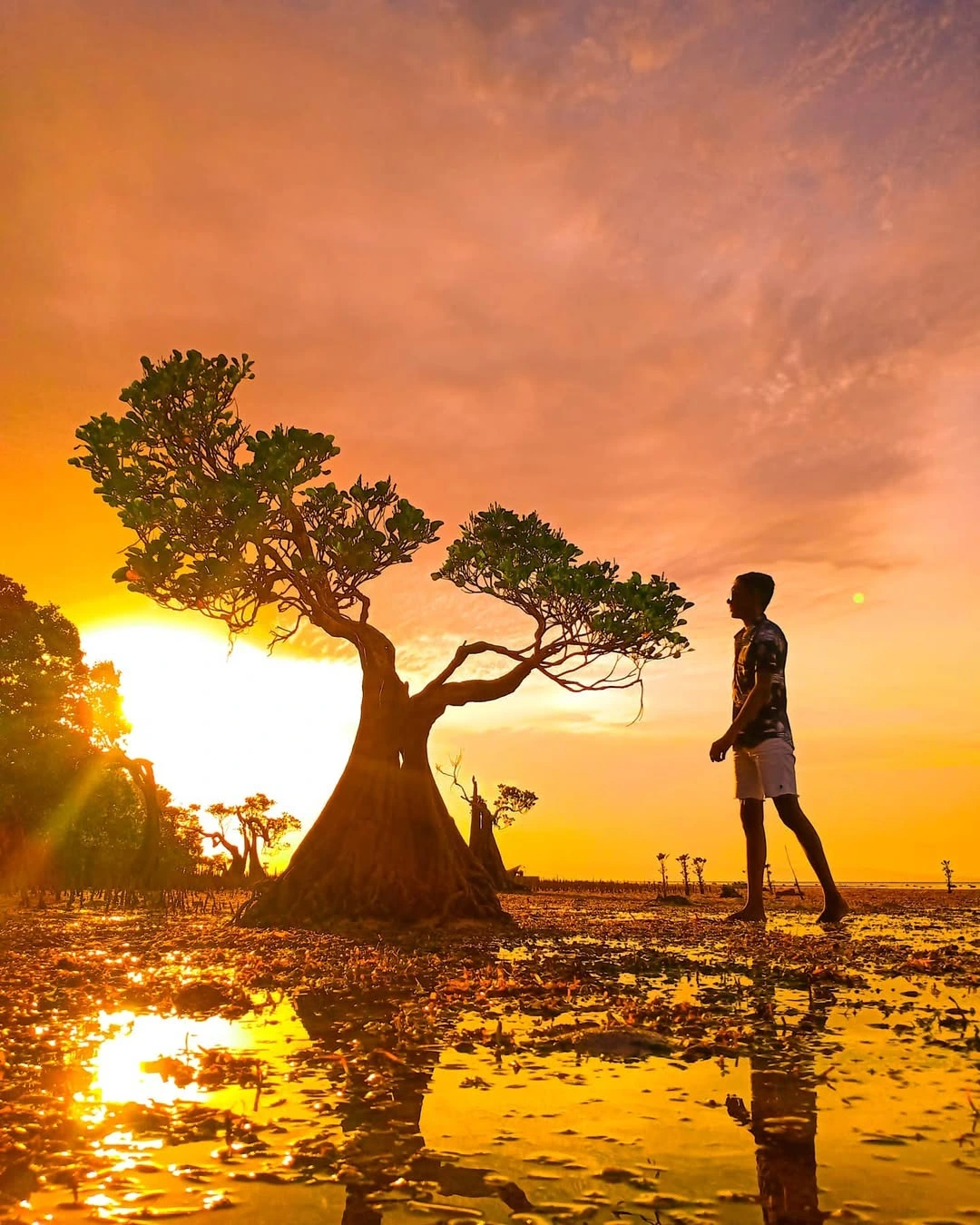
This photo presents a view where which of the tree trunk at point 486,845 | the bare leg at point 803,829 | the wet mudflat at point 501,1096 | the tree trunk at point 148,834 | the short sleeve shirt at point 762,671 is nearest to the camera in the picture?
the wet mudflat at point 501,1096

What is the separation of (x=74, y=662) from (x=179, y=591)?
81.4 feet

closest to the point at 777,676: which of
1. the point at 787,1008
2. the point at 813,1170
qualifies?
the point at 787,1008

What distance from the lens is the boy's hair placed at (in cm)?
1159

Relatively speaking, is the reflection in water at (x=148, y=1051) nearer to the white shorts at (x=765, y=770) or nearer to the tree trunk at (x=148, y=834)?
→ the white shorts at (x=765, y=770)

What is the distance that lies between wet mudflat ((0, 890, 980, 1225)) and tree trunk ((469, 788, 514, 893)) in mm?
31146

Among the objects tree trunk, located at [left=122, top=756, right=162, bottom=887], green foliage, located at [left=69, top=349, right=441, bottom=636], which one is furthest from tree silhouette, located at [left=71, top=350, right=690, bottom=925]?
tree trunk, located at [left=122, top=756, right=162, bottom=887]

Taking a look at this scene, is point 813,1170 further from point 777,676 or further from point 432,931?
point 432,931

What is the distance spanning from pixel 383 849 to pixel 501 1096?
42.1ft

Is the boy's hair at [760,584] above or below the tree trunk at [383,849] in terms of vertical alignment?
above

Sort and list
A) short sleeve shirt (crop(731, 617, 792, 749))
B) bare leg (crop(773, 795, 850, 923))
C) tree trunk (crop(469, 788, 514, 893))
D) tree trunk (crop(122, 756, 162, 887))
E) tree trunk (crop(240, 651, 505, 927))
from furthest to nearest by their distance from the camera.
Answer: tree trunk (crop(469, 788, 514, 893)) → tree trunk (crop(122, 756, 162, 887)) → tree trunk (crop(240, 651, 505, 927)) → short sleeve shirt (crop(731, 617, 792, 749)) → bare leg (crop(773, 795, 850, 923))

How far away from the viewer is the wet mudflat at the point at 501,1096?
2346mm

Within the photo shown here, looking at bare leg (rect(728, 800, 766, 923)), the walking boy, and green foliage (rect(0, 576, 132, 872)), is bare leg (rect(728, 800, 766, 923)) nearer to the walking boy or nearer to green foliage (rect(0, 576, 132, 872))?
the walking boy

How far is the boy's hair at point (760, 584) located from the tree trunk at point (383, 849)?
776 centimetres

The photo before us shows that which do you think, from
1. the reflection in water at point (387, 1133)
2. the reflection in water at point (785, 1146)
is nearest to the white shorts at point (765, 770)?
the reflection in water at point (387, 1133)
